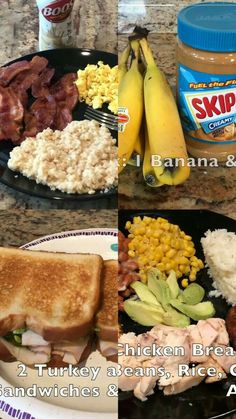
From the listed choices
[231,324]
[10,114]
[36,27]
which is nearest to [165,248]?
[231,324]

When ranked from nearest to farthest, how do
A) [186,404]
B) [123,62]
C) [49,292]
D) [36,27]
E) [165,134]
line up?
[186,404], [49,292], [165,134], [123,62], [36,27]

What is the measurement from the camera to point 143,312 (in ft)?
1.83

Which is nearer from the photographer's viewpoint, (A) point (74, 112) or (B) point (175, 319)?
(B) point (175, 319)

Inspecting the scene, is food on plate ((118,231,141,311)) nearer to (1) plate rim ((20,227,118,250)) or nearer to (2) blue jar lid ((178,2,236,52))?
(1) plate rim ((20,227,118,250))

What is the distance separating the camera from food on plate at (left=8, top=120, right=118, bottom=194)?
2.35 feet

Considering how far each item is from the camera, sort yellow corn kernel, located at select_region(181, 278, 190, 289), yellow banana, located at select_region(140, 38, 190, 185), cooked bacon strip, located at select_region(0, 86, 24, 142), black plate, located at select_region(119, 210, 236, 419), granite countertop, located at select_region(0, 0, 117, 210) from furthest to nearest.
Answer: granite countertop, located at select_region(0, 0, 117, 210) < cooked bacon strip, located at select_region(0, 86, 24, 142) < yellow banana, located at select_region(140, 38, 190, 185) < yellow corn kernel, located at select_region(181, 278, 190, 289) < black plate, located at select_region(119, 210, 236, 419)

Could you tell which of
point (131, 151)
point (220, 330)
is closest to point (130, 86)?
point (131, 151)

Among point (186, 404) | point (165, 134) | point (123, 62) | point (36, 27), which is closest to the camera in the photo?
point (186, 404)

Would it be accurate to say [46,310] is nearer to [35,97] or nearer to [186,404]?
[186,404]

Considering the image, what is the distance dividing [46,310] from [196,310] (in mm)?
152

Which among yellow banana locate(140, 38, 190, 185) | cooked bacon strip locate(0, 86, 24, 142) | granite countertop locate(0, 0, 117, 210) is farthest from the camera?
granite countertop locate(0, 0, 117, 210)

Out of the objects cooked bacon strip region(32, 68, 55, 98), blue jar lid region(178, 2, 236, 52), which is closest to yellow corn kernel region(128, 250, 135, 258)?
blue jar lid region(178, 2, 236, 52)

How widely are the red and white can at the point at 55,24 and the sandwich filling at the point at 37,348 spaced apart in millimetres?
528

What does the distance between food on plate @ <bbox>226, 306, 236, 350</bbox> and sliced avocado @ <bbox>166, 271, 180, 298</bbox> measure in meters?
0.06
